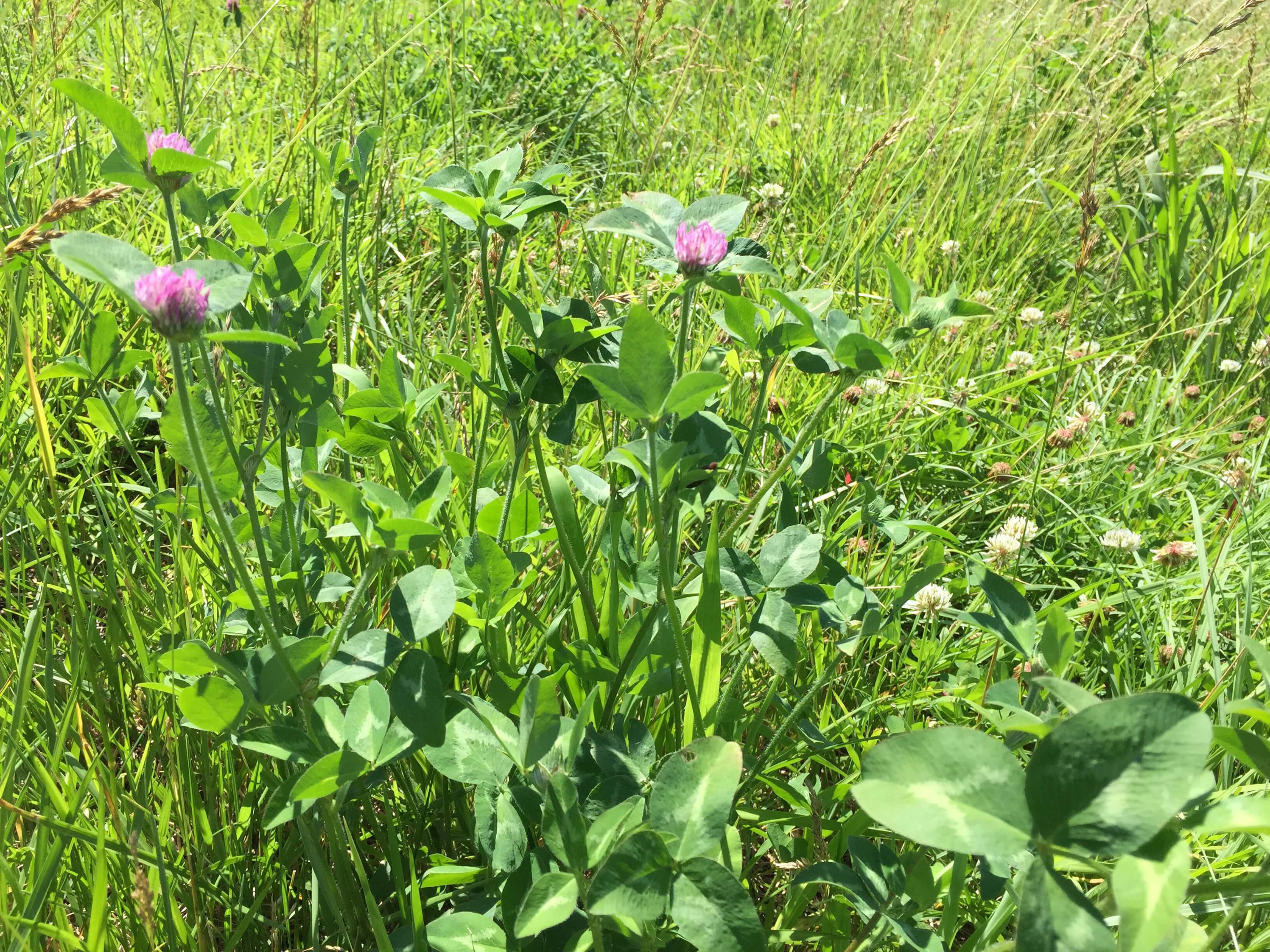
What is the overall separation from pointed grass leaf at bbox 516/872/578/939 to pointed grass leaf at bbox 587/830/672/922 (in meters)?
0.04

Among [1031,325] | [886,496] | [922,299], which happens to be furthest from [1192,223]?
[922,299]

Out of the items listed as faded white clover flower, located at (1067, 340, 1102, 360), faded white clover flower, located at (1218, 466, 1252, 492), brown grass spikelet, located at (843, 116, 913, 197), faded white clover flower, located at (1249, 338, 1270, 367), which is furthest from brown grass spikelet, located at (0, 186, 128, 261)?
faded white clover flower, located at (1249, 338, 1270, 367)

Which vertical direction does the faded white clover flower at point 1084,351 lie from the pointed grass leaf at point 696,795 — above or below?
below

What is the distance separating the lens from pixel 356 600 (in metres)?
0.73

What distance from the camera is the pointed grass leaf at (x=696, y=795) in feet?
2.20

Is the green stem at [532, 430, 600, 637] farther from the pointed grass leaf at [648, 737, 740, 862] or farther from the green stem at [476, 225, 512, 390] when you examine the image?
the pointed grass leaf at [648, 737, 740, 862]

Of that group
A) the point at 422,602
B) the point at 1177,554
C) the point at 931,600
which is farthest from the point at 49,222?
the point at 1177,554

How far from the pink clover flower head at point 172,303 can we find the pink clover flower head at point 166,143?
0.78ft

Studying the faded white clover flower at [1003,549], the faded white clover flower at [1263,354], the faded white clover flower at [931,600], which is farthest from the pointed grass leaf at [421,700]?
the faded white clover flower at [1263,354]

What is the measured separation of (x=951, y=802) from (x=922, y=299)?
0.52 m

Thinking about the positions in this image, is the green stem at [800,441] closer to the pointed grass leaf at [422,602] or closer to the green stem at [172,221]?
the pointed grass leaf at [422,602]

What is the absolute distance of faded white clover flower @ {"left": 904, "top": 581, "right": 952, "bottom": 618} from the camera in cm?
127

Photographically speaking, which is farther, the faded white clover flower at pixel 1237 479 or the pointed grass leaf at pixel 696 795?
the faded white clover flower at pixel 1237 479

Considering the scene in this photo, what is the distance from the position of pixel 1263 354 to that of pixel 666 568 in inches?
72.7
